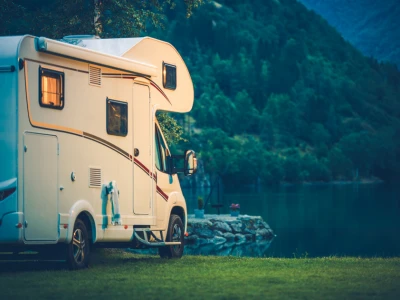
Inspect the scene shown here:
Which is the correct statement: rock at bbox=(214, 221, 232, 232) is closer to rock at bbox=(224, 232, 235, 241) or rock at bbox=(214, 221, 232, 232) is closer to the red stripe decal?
rock at bbox=(224, 232, 235, 241)

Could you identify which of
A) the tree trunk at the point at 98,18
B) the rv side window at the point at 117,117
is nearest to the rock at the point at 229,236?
the tree trunk at the point at 98,18

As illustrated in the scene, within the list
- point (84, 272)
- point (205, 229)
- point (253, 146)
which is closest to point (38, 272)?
point (84, 272)

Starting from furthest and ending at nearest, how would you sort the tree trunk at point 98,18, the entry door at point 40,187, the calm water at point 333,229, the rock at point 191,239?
the rock at point 191,239 → the calm water at point 333,229 → the tree trunk at point 98,18 → the entry door at point 40,187

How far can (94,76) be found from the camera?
582 inches

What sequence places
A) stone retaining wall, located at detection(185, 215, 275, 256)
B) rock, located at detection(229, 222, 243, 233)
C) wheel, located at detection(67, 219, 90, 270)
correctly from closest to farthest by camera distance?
wheel, located at detection(67, 219, 90, 270) < stone retaining wall, located at detection(185, 215, 275, 256) < rock, located at detection(229, 222, 243, 233)

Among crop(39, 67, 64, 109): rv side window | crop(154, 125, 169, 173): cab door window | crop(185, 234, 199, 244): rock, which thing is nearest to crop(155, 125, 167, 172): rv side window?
crop(154, 125, 169, 173): cab door window

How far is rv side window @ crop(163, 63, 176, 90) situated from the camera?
57.1ft

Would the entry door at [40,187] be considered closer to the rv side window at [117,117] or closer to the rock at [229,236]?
the rv side window at [117,117]

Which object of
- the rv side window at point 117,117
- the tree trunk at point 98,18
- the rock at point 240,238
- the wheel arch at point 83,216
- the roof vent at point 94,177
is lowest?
the rock at point 240,238

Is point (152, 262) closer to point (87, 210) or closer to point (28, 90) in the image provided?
point (87, 210)

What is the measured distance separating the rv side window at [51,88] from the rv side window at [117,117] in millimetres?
1465

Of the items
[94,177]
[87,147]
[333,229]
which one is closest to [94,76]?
[87,147]

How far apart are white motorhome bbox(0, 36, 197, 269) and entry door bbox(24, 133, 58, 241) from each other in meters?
0.02

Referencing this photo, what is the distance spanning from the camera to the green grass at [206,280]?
11164 millimetres
